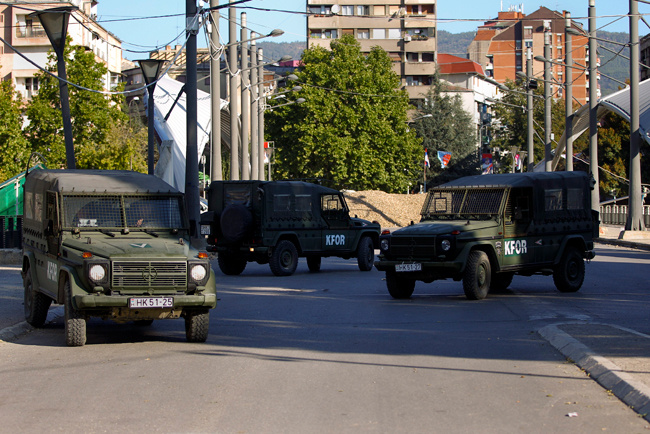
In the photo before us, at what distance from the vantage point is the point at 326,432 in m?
6.55

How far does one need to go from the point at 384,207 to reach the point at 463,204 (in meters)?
45.7

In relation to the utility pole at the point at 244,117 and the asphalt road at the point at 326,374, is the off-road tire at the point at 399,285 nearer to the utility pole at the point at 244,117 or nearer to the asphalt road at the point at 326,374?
the asphalt road at the point at 326,374

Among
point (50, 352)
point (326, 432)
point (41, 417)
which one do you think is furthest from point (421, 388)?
point (50, 352)

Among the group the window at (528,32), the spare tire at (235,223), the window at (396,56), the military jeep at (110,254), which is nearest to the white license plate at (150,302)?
the military jeep at (110,254)

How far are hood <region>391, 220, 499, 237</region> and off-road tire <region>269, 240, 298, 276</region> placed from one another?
621 centimetres

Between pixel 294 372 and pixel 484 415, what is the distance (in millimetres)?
2550

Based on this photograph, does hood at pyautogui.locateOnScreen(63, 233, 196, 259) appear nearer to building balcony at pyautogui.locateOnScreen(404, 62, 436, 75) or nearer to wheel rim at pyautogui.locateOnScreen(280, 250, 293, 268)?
wheel rim at pyautogui.locateOnScreen(280, 250, 293, 268)

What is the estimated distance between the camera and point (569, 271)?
58.2ft

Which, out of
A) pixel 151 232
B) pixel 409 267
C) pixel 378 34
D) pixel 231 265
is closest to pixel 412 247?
pixel 409 267

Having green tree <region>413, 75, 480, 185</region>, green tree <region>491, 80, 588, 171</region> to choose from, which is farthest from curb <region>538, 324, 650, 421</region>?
green tree <region>491, 80, 588, 171</region>

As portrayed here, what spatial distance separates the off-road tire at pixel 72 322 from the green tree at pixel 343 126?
59.8 meters

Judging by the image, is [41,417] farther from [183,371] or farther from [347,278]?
[347,278]

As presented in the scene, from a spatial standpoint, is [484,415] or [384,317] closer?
[484,415]

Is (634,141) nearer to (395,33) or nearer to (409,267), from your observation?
(409,267)
